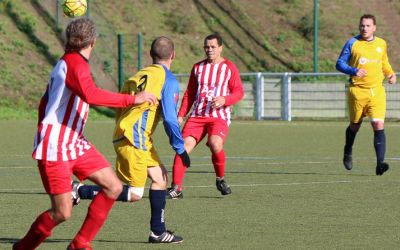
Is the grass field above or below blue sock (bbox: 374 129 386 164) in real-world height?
below

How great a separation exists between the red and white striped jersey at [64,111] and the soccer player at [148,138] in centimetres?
130

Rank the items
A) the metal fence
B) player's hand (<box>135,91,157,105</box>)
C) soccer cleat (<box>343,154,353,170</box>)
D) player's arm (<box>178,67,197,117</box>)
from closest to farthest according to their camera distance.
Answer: player's hand (<box>135,91,157,105</box>) < player's arm (<box>178,67,197,117</box>) < soccer cleat (<box>343,154,353,170</box>) < the metal fence

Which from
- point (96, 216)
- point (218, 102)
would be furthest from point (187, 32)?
point (96, 216)

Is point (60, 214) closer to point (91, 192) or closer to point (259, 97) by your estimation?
point (91, 192)

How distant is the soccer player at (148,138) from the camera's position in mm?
8836

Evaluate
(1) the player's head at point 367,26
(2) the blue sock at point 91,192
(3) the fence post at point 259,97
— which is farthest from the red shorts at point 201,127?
(3) the fence post at point 259,97

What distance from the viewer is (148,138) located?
9.05m

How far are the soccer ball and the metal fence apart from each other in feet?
56.1

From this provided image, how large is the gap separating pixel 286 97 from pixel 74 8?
17603mm

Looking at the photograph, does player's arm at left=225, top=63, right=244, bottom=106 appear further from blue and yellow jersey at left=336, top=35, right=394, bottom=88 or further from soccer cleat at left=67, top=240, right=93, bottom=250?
soccer cleat at left=67, top=240, right=93, bottom=250

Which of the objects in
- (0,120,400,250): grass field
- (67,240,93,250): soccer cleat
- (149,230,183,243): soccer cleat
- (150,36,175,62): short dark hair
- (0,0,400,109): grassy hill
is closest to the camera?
Answer: (67,240,93,250): soccer cleat

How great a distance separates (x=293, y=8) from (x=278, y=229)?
108 ft

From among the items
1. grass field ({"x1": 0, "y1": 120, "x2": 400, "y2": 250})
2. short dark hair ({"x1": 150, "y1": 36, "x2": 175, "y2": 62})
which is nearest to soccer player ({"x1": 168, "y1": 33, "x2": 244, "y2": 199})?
grass field ({"x1": 0, "y1": 120, "x2": 400, "y2": 250})

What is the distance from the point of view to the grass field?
8.87 meters
